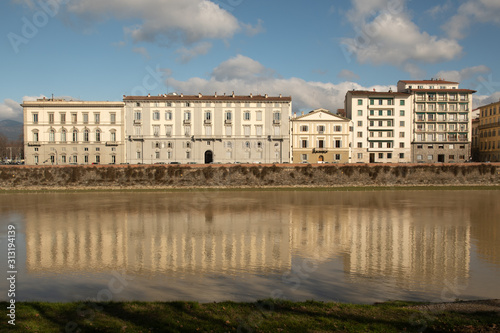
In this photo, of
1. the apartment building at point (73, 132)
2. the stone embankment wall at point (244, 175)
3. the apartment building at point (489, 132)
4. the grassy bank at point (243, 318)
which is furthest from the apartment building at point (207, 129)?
the grassy bank at point (243, 318)

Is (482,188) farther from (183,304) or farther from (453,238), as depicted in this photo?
(183,304)

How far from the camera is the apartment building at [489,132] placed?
69062 millimetres

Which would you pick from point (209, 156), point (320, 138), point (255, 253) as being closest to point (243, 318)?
point (255, 253)

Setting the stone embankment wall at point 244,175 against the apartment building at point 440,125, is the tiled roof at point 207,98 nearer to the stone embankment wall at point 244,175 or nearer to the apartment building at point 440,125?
the stone embankment wall at point 244,175

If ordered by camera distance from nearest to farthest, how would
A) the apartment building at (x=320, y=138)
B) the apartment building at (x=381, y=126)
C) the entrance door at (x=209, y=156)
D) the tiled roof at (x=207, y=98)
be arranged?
the tiled roof at (x=207, y=98), the entrance door at (x=209, y=156), the apartment building at (x=320, y=138), the apartment building at (x=381, y=126)

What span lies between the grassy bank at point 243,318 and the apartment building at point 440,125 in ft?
218

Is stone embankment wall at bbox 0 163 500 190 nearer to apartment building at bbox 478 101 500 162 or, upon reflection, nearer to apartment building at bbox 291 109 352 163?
apartment building at bbox 291 109 352 163

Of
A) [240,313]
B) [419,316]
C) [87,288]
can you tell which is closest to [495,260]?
[419,316]

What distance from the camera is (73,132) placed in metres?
62.4

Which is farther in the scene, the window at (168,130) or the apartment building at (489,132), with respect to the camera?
the apartment building at (489,132)

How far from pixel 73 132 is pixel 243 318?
62263mm

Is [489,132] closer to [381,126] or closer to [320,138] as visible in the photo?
[381,126]

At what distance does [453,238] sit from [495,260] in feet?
14.3

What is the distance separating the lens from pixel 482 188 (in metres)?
48.5
